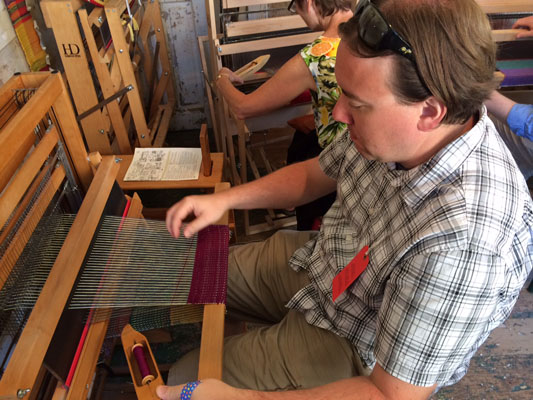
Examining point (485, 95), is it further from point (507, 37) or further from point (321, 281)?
point (507, 37)

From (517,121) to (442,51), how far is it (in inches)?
54.0

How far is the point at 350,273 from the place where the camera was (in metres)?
1.04

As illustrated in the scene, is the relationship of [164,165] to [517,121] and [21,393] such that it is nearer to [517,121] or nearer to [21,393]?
[21,393]

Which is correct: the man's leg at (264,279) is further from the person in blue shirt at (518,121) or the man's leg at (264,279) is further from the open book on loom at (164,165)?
the person in blue shirt at (518,121)

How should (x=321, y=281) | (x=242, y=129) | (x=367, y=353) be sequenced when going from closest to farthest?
1. (x=367, y=353)
2. (x=321, y=281)
3. (x=242, y=129)

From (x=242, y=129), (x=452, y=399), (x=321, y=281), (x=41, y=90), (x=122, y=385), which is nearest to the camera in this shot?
(x=41, y=90)

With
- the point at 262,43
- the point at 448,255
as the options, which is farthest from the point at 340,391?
the point at 262,43

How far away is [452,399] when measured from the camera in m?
1.75

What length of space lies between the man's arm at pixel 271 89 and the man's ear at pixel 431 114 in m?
0.94

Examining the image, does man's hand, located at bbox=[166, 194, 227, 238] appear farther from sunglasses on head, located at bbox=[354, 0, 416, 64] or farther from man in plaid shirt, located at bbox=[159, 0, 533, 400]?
sunglasses on head, located at bbox=[354, 0, 416, 64]

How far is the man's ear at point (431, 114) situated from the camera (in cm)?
80

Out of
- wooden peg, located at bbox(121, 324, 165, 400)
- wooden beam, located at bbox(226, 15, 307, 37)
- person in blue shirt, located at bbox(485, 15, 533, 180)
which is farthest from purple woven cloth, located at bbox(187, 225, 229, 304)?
person in blue shirt, located at bbox(485, 15, 533, 180)

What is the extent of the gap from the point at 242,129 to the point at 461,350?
Answer: 1.46 metres

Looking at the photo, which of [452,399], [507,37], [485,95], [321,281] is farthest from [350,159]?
Result: [507,37]
